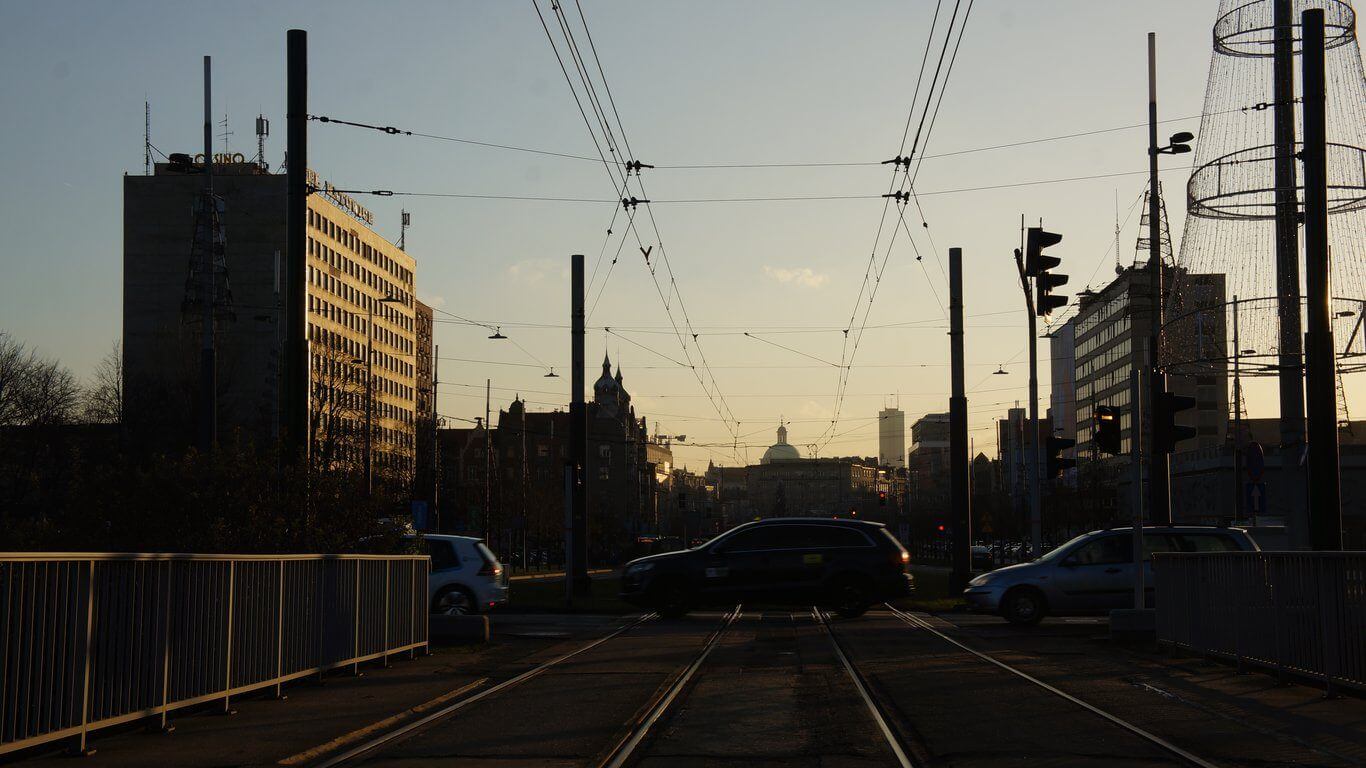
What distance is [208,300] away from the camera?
32062 millimetres

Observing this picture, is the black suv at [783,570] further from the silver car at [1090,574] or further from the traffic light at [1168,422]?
the traffic light at [1168,422]

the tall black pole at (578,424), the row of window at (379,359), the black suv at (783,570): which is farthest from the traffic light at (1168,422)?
the row of window at (379,359)

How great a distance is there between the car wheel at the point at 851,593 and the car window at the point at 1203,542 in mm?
5447

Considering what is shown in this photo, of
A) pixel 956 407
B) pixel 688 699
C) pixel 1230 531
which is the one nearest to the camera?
pixel 688 699

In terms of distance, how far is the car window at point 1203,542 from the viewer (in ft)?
75.4

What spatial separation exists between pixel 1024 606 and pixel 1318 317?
1039 cm

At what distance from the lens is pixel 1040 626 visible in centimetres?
2395

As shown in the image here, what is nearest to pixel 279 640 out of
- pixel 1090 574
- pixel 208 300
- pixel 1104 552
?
pixel 1090 574

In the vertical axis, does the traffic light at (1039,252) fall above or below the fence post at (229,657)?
above

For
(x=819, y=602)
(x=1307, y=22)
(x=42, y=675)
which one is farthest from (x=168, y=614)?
(x=819, y=602)

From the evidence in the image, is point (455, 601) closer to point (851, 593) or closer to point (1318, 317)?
point (851, 593)

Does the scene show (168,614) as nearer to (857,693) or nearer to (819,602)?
(857,693)

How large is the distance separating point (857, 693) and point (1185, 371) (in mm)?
7943

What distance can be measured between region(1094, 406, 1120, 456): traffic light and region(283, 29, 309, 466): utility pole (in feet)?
36.3
